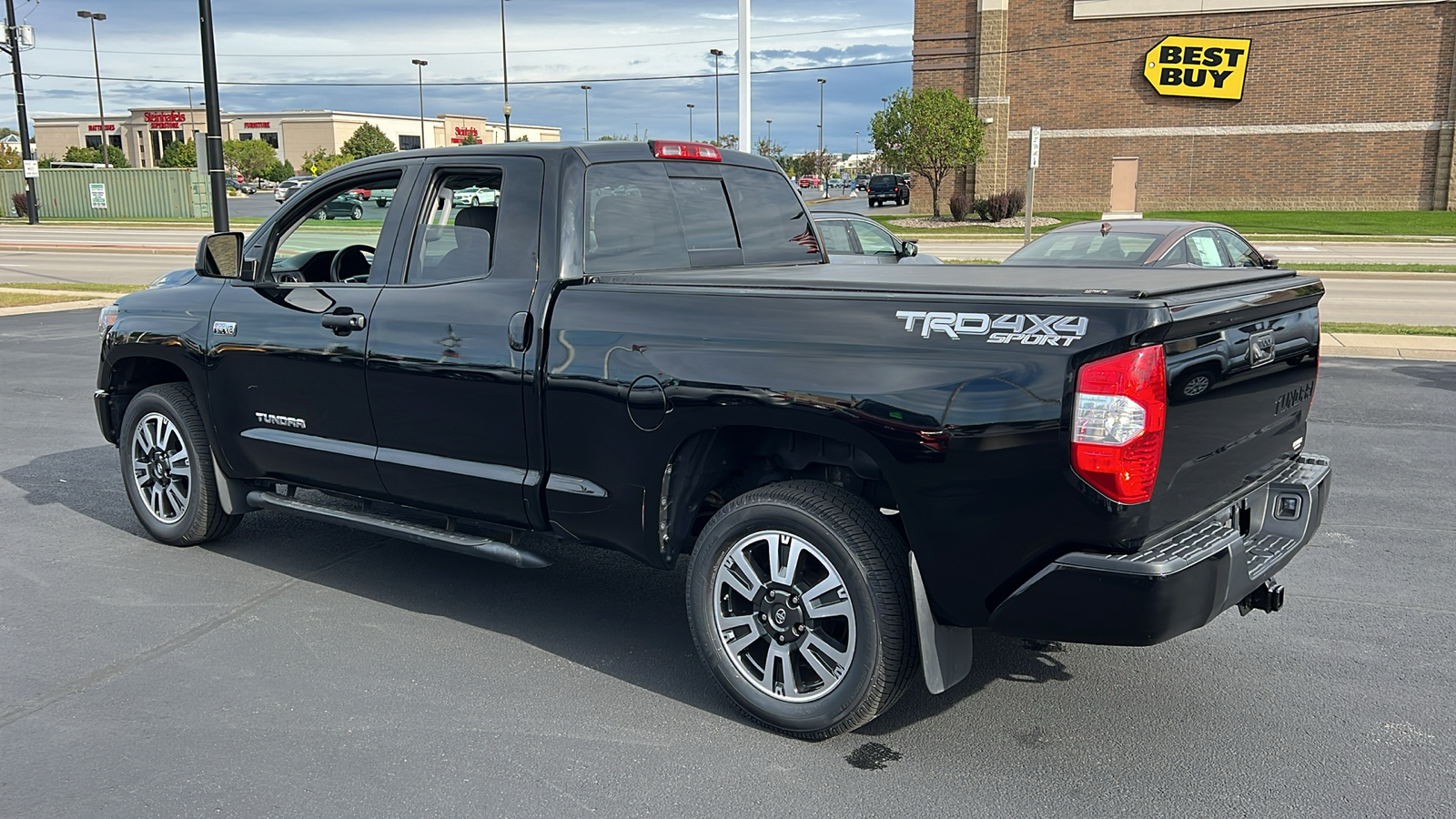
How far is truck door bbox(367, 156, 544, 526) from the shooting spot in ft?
14.8

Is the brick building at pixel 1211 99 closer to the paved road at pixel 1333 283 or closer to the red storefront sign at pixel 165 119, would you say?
the paved road at pixel 1333 283

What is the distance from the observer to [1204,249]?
12.6 meters

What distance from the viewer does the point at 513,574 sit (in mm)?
5754

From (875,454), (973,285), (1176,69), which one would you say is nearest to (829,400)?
(875,454)

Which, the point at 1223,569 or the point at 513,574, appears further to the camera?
the point at 513,574

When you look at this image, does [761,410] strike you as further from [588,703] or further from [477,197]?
[477,197]

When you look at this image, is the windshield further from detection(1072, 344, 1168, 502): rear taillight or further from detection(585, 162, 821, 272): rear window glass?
detection(1072, 344, 1168, 502): rear taillight

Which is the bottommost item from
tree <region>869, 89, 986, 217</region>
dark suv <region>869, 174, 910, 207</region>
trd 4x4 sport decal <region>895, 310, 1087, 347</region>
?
trd 4x4 sport decal <region>895, 310, 1087, 347</region>

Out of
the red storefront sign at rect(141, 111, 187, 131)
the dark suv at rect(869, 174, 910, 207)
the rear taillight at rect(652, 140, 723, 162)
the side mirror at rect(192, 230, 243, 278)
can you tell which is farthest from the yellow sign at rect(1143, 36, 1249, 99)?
the red storefront sign at rect(141, 111, 187, 131)

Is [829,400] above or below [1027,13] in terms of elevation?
below

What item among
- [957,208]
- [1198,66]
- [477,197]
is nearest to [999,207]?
[957,208]

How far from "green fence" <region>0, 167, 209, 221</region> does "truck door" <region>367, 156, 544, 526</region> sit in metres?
54.4

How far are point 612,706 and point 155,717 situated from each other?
162cm

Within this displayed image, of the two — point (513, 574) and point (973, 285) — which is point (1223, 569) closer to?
point (973, 285)
